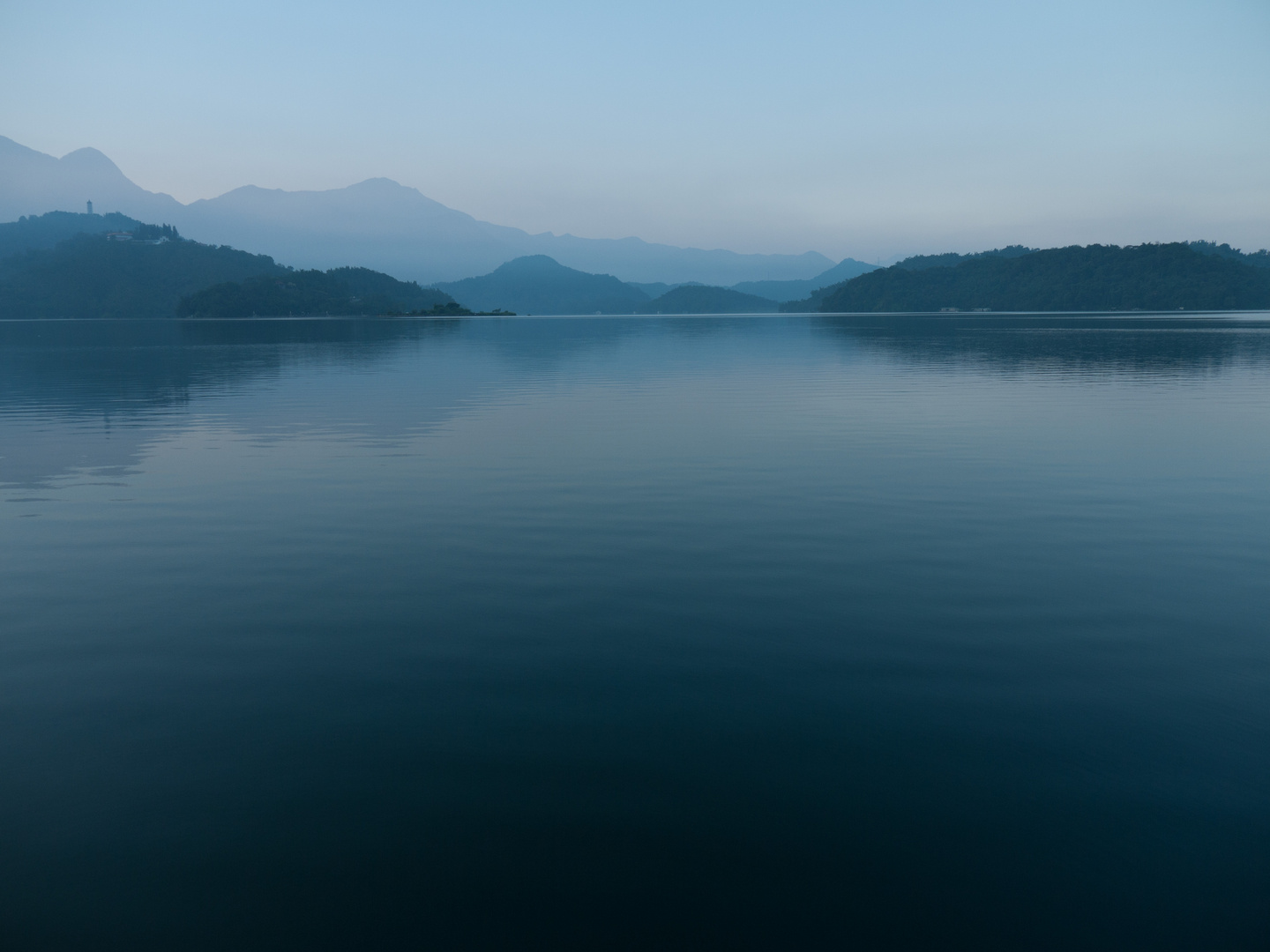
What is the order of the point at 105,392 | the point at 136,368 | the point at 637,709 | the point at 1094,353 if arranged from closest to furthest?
the point at 637,709
the point at 105,392
the point at 136,368
the point at 1094,353

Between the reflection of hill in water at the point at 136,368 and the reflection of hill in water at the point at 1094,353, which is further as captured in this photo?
the reflection of hill in water at the point at 1094,353

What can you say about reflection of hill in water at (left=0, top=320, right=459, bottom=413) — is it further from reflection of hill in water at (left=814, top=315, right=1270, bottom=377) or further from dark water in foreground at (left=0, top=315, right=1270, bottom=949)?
reflection of hill in water at (left=814, top=315, right=1270, bottom=377)

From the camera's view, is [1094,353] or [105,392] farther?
[1094,353]

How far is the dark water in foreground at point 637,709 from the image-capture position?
22.9 feet

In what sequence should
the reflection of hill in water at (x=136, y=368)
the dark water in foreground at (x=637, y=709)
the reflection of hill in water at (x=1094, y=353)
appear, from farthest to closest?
the reflection of hill in water at (x=1094, y=353) → the reflection of hill in water at (x=136, y=368) → the dark water in foreground at (x=637, y=709)

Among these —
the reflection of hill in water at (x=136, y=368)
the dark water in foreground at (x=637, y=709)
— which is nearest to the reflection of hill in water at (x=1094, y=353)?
the dark water in foreground at (x=637, y=709)

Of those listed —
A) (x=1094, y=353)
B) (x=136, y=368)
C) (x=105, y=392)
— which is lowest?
(x=105, y=392)

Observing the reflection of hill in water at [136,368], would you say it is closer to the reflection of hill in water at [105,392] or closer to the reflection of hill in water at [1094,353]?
the reflection of hill in water at [105,392]

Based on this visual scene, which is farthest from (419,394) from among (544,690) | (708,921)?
Result: (708,921)

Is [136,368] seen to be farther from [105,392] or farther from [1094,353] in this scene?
[1094,353]

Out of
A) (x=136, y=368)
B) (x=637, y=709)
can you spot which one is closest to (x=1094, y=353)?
(x=637, y=709)

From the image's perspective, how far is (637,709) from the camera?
9.95 metres

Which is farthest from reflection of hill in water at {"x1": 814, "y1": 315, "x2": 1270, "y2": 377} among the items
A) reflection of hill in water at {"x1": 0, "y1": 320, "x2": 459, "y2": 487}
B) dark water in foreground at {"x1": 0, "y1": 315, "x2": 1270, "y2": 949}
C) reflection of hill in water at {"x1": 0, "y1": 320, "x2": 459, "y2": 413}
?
reflection of hill in water at {"x1": 0, "y1": 320, "x2": 459, "y2": 413}

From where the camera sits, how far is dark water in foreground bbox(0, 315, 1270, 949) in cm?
699
